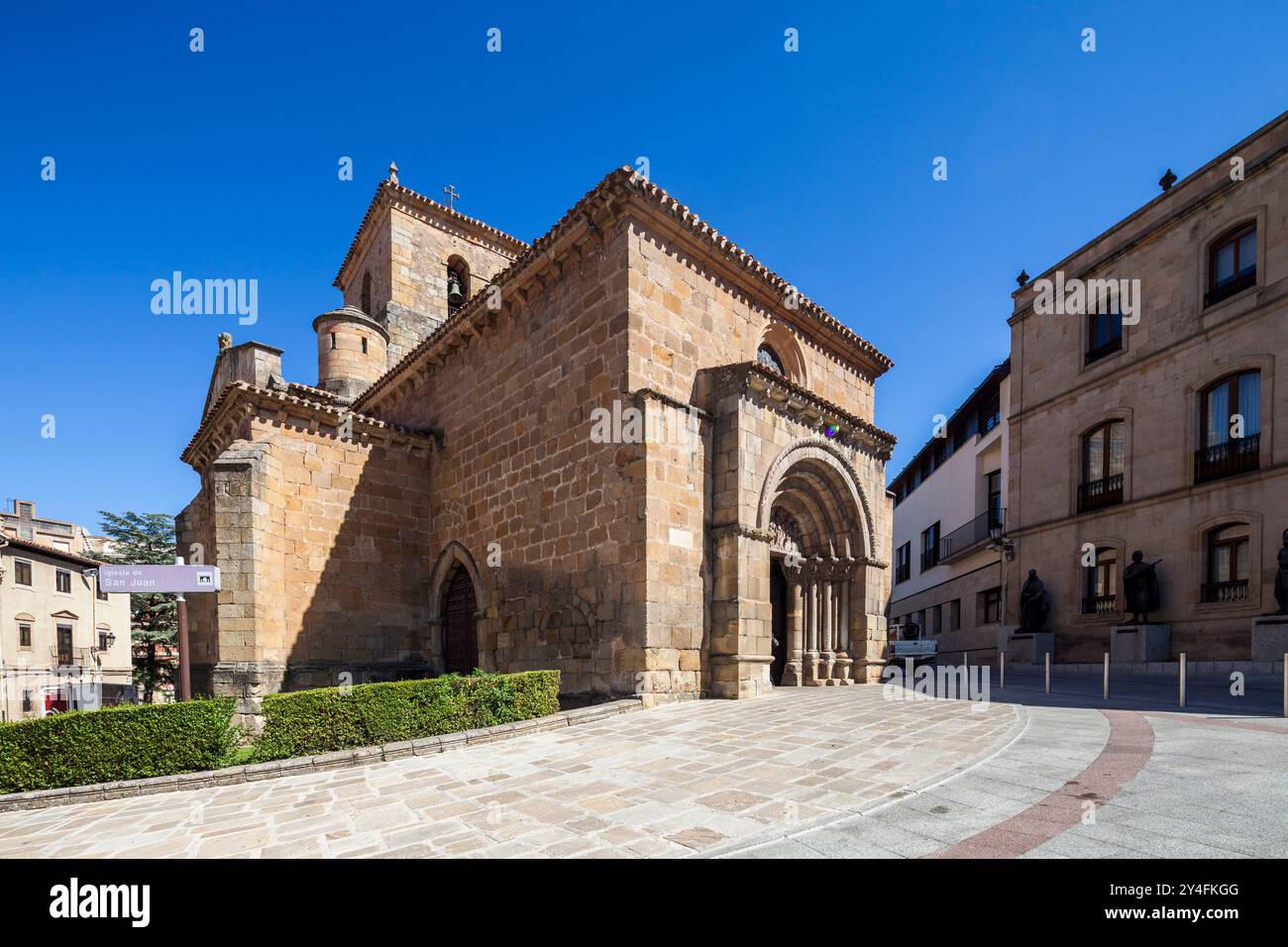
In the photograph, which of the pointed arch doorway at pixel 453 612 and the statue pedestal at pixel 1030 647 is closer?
the pointed arch doorway at pixel 453 612

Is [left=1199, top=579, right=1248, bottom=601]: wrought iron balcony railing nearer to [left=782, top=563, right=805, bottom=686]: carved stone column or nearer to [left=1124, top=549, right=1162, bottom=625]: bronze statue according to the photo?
[left=1124, top=549, right=1162, bottom=625]: bronze statue

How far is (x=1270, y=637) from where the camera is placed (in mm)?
12297

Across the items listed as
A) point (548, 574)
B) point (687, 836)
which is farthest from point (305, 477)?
point (687, 836)

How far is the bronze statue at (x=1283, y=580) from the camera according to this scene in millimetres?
12258

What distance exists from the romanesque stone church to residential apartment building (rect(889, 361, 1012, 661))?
1065 centimetres

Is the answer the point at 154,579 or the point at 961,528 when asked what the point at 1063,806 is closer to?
the point at 154,579

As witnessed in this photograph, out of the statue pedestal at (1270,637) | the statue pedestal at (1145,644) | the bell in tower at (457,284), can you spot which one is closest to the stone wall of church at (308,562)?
the bell in tower at (457,284)

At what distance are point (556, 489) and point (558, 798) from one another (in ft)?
21.8

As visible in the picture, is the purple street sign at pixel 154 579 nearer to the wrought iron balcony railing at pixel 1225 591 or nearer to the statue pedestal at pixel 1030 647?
the statue pedestal at pixel 1030 647

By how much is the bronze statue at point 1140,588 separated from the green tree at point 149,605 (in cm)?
3001

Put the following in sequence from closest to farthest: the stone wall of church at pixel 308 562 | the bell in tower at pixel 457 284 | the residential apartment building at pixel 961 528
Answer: the stone wall of church at pixel 308 562
the bell in tower at pixel 457 284
the residential apartment building at pixel 961 528

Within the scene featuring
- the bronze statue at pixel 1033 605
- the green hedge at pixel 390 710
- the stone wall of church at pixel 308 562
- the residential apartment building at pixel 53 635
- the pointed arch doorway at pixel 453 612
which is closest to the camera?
the green hedge at pixel 390 710

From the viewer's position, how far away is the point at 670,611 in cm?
943
